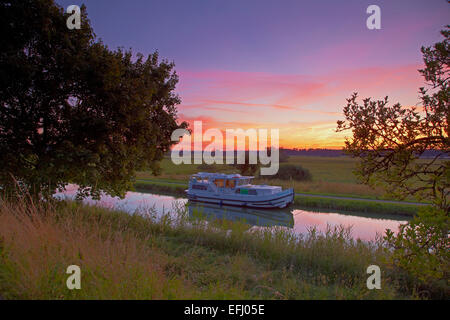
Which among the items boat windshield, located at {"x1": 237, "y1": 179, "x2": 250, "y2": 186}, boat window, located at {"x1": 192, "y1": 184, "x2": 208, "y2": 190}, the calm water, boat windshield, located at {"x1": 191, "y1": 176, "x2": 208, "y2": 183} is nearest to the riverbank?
the calm water

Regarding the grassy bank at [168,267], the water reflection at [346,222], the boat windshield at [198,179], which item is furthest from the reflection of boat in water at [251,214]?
the grassy bank at [168,267]

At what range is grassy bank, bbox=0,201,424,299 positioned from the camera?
3414 mm

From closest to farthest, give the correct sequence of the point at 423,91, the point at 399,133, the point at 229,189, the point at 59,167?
the point at 423,91
the point at 399,133
the point at 59,167
the point at 229,189

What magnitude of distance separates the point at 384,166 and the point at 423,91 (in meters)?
1.27

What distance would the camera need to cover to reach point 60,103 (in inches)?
324

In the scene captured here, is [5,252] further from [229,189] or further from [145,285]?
[229,189]

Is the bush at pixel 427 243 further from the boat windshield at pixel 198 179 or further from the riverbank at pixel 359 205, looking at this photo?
the boat windshield at pixel 198 179

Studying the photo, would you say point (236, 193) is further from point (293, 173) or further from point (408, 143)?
point (408, 143)

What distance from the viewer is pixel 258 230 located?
830 cm

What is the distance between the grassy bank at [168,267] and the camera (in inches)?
134

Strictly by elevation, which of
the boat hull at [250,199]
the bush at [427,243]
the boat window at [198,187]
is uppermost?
the bush at [427,243]

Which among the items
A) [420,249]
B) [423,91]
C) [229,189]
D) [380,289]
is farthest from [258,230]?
[229,189]

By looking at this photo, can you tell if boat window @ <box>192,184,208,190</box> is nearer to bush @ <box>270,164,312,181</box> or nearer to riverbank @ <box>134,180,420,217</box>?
riverbank @ <box>134,180,420,217</box>
